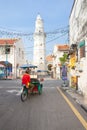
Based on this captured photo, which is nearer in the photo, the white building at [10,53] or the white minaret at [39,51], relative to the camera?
the white building at [10,53]

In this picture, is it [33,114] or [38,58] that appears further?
[38,58]

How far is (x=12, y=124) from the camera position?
9.21 metres

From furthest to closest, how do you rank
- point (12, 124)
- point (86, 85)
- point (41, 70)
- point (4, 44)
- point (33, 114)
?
point (41, 70)
point (4, 44)
point (86, 85)
point (33, 114)
point (12, 124)

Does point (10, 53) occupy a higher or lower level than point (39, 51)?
lower

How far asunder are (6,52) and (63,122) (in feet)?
192

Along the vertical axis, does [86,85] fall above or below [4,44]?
below

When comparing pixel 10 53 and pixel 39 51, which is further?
pixel 39 51

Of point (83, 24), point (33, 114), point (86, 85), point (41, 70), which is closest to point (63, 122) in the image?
point (33, 114)

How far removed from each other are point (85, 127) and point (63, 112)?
316 cm

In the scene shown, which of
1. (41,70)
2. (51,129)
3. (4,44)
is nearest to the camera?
(51,129)

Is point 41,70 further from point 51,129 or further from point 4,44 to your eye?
point 51,129

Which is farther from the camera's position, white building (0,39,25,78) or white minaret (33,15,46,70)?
white minaret (33,15,46,70)

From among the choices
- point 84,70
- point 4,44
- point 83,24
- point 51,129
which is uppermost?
point 4,44

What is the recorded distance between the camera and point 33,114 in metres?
11.2
